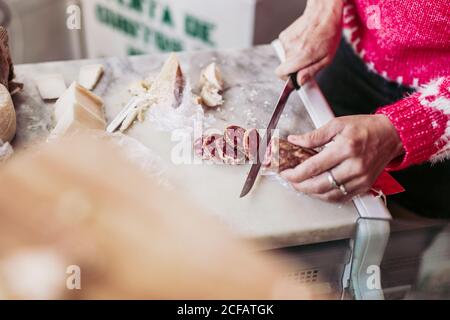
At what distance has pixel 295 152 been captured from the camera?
75 cm

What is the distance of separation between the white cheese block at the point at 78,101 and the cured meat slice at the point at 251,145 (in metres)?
0.22

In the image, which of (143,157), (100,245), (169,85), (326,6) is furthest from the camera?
(326,6)

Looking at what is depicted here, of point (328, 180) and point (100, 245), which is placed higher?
point (100, 245)

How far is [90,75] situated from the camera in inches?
36.2

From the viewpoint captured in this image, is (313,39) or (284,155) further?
(313,39)

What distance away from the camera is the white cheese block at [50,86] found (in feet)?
2.81

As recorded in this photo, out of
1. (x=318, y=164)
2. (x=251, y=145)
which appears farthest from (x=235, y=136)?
(x=318, y=164)

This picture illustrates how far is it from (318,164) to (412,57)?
12.0 inches

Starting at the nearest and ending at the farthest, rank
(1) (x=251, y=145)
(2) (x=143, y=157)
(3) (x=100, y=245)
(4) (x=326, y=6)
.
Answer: (3) (x=100, y=245) → (2) (x=143, y=157) → (1) (x=251, y=145) → (4) (x=326, y=6)

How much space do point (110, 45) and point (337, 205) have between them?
116 cm

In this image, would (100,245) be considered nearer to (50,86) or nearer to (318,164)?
(318,164)

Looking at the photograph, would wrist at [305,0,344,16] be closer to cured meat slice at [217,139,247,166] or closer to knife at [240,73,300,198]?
knife at [240,73,300,198]

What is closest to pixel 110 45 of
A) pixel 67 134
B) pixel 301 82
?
pixel 301 82

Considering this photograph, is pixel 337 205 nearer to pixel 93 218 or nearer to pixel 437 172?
pixel 437 172
